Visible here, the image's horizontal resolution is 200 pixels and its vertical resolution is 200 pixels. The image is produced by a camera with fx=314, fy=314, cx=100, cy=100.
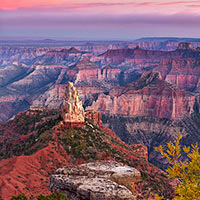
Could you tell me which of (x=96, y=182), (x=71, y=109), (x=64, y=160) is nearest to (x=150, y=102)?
(x=71, y=109)

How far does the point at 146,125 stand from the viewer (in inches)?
6649

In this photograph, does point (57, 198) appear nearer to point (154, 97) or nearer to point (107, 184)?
point (107, 184)

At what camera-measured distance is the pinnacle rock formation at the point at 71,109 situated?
61375mm

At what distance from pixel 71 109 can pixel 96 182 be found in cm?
3438

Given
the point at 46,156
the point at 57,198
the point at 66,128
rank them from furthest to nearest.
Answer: the point at 66,128 → the point at 46,156 → the point at 57,198

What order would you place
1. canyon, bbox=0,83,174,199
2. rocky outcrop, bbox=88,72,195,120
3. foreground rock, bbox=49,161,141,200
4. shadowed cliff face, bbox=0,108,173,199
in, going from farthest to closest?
rocky outcrop, bbox=88,72,195,120 → shadowed cliff face, bbox=0,108,173,199 → canyon, bbox=0,83,174,199 → foreground rock, bbox=49,161,141,200

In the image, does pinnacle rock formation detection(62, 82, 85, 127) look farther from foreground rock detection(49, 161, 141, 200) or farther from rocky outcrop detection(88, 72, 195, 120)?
rocky outcrop detection(88, 72, 195, 120)

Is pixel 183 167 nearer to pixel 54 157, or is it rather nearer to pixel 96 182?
pixel 96 182

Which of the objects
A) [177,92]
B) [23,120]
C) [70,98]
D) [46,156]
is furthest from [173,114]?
[46,156]

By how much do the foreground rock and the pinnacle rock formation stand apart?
27976 millimetres

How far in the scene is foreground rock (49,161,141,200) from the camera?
26484mm

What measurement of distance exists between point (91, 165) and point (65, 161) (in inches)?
780

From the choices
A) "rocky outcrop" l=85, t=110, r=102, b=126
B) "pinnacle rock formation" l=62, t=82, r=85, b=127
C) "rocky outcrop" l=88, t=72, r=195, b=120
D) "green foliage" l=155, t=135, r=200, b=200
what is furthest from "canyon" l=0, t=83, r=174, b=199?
"rocky outcrop" l=88, t=72, r=195, b=120

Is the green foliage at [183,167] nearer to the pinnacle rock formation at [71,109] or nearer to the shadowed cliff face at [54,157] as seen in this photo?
the shadowed cliff face at [54,157]
